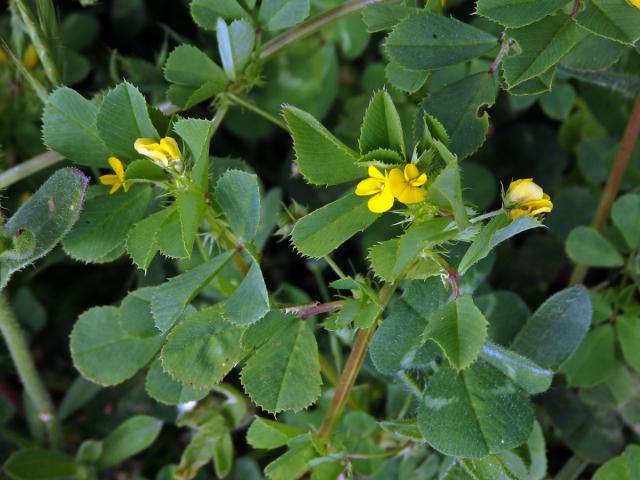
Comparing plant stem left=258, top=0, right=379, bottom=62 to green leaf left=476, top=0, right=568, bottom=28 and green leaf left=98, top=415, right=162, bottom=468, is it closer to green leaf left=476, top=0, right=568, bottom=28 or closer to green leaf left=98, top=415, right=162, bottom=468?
green leaf left=476, top=0, right=568, bottom=28

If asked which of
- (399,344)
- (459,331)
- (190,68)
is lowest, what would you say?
(399,344)

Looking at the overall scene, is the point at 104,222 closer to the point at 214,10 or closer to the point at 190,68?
the point at 190,68

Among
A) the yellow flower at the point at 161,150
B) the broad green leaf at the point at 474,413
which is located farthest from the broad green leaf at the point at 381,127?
the broad green leaf at the point at 474,413

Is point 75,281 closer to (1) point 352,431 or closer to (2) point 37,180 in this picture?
(2) point 37,180

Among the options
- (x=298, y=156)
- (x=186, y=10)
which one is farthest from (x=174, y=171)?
(x=186, y=10)

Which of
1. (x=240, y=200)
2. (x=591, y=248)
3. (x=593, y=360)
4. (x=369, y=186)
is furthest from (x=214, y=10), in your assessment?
(x=593, y=360)

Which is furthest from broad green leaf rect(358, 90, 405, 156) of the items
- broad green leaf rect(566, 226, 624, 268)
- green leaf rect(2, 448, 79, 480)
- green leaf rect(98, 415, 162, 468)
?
green leaf rect(2, 448, 79, 480)
